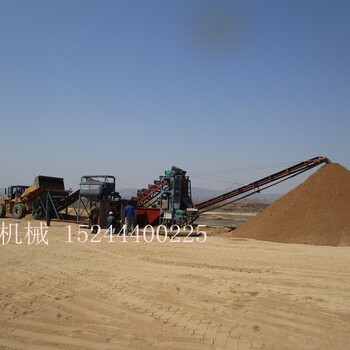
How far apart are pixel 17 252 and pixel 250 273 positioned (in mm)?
6926

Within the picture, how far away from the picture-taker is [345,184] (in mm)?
17672

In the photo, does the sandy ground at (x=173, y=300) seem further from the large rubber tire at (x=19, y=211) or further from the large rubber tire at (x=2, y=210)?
the large rubber tire at (x=2, y=210)

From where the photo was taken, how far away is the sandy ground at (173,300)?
5.23 meters

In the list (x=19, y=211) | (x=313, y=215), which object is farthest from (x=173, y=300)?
(x=19, y=211)

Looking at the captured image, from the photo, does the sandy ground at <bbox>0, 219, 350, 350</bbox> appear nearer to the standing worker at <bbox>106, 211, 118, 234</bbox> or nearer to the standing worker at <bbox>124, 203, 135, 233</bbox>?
the standing worker at <bbox>124, 203, 135, 233</bbox>

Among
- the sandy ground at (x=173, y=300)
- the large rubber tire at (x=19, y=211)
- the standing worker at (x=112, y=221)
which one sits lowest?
the sandy ground at (x=173, y=300)

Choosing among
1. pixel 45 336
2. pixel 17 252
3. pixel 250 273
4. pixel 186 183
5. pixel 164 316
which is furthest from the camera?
pixel 186 183

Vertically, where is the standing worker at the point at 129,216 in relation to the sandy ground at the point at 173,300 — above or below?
above

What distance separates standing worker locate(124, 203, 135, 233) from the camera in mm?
16900

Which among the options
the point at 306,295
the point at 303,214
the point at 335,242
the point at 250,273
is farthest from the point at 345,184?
the point at 306,295

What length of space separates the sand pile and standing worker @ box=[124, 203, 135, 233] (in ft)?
15.0

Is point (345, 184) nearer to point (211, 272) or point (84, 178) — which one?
point (211, 272)

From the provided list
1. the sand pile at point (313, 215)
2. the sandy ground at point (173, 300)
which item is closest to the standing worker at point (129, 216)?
the sand pile at point (313, 215)

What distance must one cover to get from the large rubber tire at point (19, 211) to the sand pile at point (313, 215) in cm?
1446
